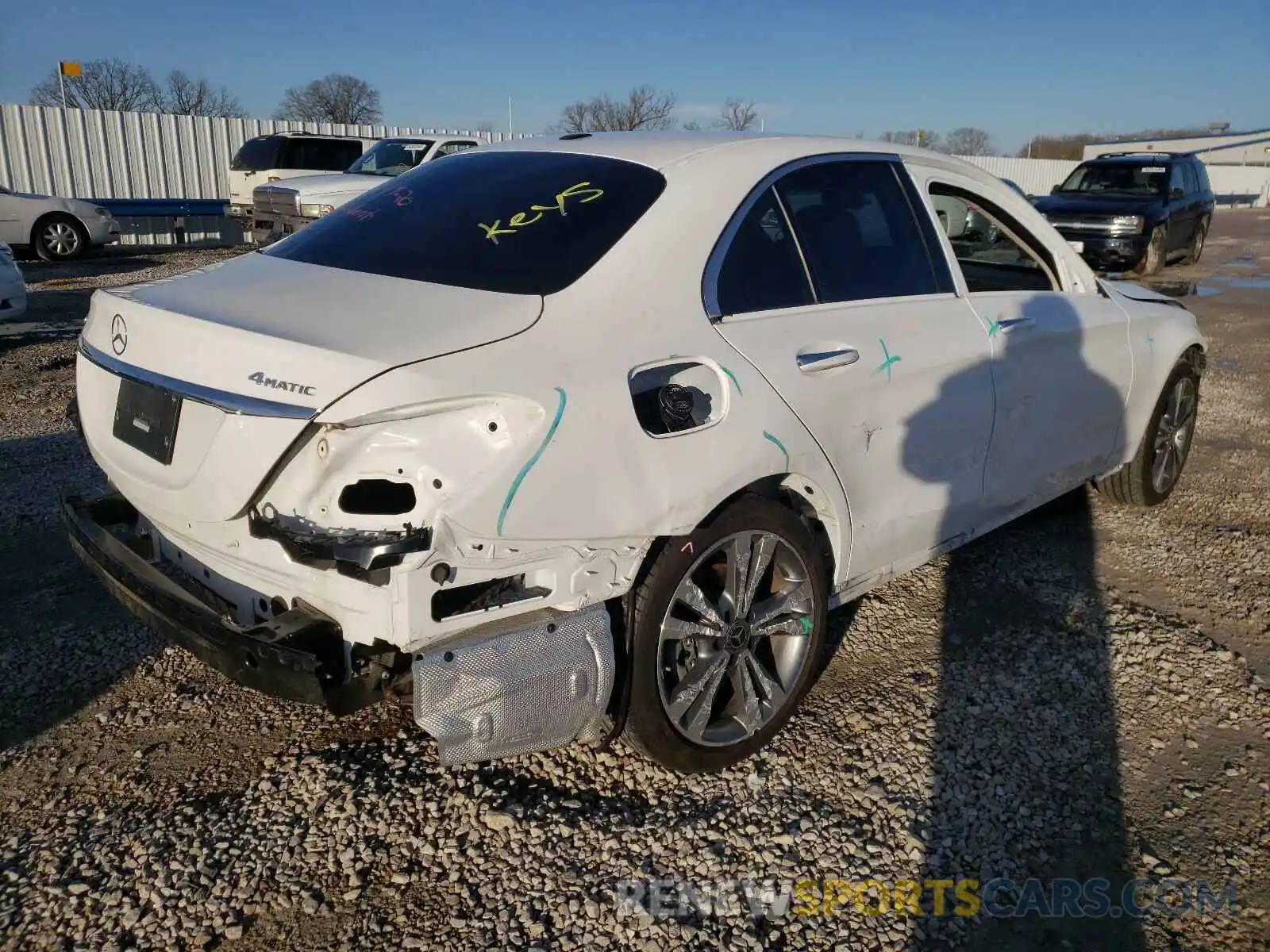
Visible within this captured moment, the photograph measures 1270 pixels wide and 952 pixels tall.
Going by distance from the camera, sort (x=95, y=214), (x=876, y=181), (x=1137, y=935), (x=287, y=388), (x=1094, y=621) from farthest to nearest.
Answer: (x=95, y=214) → (x=1094, y=621) → (x=876, y=181) → (x=1137, y=935) → (x=287, y=388)

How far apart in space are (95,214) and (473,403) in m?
15.9

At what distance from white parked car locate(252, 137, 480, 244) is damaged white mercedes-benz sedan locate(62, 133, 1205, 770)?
431 inches

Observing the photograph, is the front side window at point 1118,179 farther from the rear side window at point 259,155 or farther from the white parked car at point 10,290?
the white parked car at point 10,290

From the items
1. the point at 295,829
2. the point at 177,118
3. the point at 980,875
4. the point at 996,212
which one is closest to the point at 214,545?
the point at 295,829

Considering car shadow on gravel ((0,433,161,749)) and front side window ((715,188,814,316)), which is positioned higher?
front side window ((715,188,814,316))

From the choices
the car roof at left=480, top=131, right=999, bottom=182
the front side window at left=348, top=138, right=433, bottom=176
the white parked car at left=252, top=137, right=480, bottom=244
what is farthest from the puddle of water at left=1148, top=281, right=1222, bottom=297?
the car roof at left=480, top=131, right=999, bottom=182

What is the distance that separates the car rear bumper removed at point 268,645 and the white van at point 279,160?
638 inches

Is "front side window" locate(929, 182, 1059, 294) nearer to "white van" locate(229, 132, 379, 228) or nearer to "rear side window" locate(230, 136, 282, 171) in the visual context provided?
"white van" locate(229, 132, 379, 228)

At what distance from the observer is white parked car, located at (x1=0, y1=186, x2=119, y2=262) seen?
14.4 meters

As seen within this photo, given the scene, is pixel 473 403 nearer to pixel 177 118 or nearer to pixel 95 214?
pixel 95 214

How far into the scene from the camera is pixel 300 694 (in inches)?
91.1

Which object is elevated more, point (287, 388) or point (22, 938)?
point (287, 388)

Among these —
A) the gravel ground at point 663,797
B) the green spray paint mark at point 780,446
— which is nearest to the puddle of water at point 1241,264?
the gravel ground at point 663,797

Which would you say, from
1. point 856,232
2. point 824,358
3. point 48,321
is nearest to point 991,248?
point 856,232
